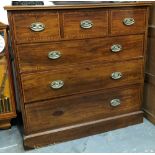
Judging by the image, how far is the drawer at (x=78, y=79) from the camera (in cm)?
147

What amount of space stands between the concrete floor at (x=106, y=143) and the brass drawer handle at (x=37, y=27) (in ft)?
2.69

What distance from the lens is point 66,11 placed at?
1391mm

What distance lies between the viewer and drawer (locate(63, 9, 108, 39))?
1417mm

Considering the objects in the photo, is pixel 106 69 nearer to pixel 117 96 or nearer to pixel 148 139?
pixel 117 96

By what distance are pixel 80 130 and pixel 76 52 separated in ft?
1.93

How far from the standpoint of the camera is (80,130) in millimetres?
1674

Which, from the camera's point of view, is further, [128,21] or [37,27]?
[128,21]

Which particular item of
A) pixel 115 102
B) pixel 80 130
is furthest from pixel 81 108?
pixel 115 102

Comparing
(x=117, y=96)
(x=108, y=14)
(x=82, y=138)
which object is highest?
(x=108, y=14)

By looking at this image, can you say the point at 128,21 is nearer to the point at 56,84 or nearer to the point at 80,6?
the point at 80,6

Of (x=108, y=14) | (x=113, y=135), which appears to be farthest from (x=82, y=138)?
(x=108, y=14)

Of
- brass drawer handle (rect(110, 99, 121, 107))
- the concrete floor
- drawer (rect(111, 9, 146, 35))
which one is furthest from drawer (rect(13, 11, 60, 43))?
the concrete floor

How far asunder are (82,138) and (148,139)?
0.48 metres

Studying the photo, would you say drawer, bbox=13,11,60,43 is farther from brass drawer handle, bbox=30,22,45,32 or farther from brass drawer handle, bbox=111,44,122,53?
brass drawer handle, bbox=111,44,122,53
